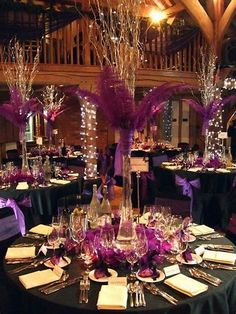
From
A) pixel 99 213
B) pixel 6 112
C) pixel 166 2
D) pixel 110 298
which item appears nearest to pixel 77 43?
pixel 6 112

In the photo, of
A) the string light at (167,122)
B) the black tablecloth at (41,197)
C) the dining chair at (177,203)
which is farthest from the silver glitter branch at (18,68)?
the string light at (167,122)

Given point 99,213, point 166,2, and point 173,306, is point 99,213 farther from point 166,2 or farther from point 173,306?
point 166,2

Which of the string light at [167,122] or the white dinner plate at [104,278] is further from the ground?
the string light at [167,122]

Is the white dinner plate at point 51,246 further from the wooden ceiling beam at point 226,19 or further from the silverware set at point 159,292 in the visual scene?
the wooden ceiling beam at point 226,19

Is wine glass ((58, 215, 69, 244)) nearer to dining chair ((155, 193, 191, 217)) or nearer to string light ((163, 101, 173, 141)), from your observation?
dining chair ((155, 193, 191, 217))

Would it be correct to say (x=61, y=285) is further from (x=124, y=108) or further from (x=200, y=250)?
(x=124, y=108)

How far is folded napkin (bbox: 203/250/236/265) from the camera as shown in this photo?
2217mm

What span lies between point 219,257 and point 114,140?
9413mm

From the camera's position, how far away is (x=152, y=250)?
7.21 ft

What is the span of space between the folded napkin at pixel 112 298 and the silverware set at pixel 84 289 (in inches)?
2.9

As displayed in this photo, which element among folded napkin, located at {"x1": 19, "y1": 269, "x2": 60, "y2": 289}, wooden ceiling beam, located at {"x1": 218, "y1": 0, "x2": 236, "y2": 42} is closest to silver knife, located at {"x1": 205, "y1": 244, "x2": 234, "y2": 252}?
folded napkin, located at {"x1": 19, "y1": 269, "x2": 60, "y2": 289}

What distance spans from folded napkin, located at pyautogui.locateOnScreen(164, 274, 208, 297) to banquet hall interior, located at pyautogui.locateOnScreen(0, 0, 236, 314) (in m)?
0.04

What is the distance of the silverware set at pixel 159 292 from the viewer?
182cm

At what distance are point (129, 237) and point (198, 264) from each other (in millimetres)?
450
